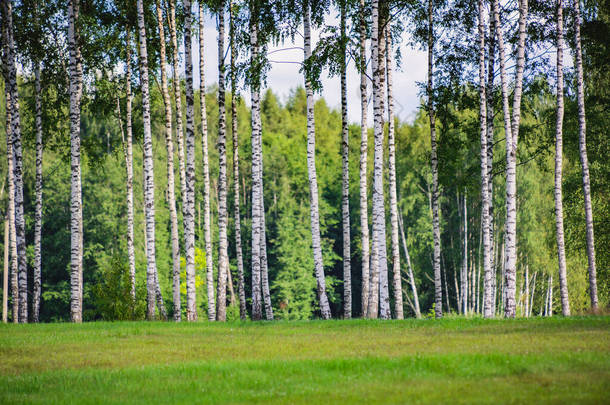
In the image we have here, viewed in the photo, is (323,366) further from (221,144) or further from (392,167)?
(221,144)

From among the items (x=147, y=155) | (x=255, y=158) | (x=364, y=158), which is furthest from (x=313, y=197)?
(x=147, y=155)

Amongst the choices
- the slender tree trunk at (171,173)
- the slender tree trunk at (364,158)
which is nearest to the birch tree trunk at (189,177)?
the slender tree trunk at (171,173)

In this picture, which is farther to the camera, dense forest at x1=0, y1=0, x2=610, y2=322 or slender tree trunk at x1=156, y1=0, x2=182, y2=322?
slender tree trunk at x1=156, y1=0, x2=182, y2=322

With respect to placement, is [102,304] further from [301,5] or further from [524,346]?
[524,346]

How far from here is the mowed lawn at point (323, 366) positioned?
8.99m

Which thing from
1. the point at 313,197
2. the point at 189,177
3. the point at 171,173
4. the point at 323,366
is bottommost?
the point at 323,366

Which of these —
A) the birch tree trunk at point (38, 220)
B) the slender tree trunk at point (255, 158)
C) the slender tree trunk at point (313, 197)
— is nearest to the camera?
the slender tree trunk at point (313, 197)

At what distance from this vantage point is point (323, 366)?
1080cm

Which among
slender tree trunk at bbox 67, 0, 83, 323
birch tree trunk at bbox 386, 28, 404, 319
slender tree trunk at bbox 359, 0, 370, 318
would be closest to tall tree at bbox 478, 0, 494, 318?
birch tree trunk at bbox 386, 28, 404, 319

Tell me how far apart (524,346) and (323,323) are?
7.06 meters

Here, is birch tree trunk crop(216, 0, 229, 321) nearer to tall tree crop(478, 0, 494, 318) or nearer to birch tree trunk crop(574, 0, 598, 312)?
tall tree crop(478, 0, 494, 318)

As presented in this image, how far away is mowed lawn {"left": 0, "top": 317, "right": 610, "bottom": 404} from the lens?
8992 millimetres

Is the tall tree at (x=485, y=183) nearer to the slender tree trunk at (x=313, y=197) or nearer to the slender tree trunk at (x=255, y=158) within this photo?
the slender tree trunk at (x=313, y=197)

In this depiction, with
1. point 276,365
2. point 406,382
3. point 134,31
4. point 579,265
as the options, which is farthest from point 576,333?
point 579,265
